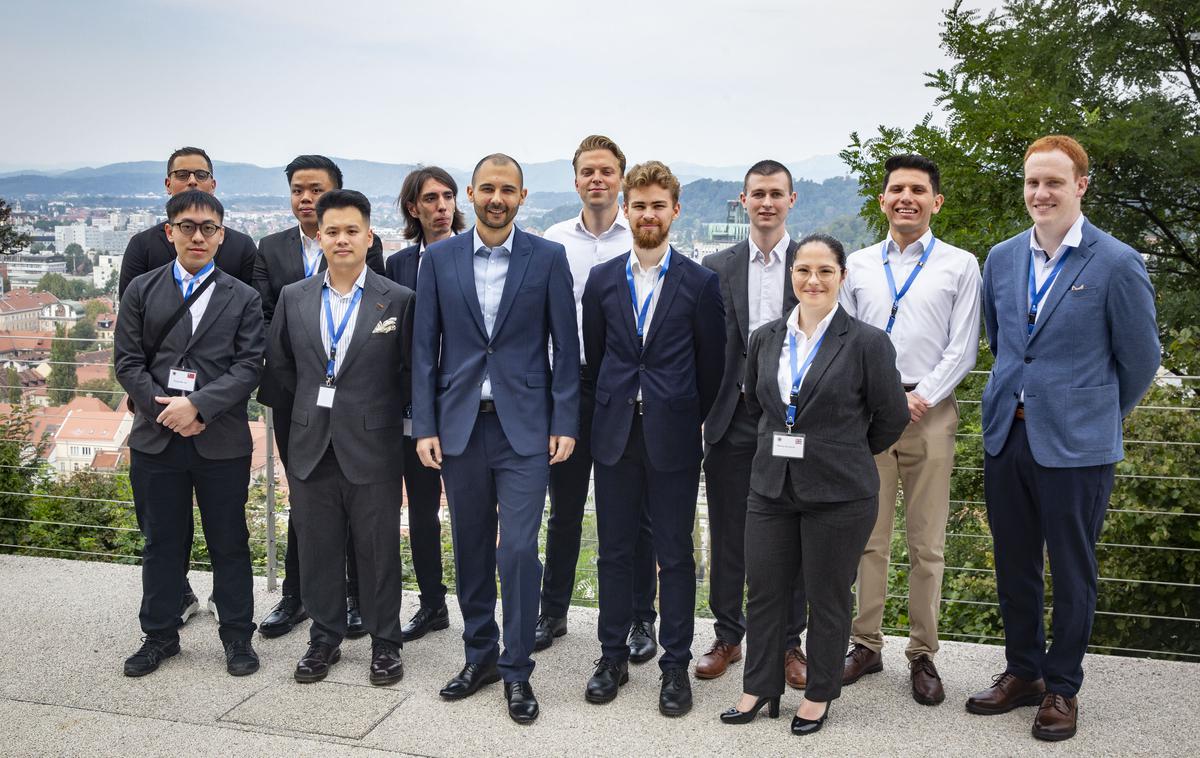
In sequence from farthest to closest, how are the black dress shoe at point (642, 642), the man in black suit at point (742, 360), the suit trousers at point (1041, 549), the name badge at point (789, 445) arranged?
the black dress shoe at point (642, 642)
the man in black suit at point (742, 360)
the suit trousers at point (1041, 549)
the name badge at point (789, 445)

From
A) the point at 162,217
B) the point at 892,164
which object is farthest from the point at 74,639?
the point at 892,164

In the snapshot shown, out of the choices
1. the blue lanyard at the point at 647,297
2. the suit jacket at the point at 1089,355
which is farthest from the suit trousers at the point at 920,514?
the blue lanyard at the point at 647,297

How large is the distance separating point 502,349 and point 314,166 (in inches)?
58.5

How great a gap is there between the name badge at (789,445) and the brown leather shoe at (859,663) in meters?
1.13

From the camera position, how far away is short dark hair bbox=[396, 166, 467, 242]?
14.1 ft

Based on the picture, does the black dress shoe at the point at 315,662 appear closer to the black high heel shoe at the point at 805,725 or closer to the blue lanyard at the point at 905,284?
the black high heel shoe at the point at 805,725

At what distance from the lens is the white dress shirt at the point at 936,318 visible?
3482 millimetres

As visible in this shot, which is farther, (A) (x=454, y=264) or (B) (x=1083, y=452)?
(A) (x=454, y=264)

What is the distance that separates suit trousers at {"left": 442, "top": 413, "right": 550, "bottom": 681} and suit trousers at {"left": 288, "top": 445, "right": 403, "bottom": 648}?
332 mm

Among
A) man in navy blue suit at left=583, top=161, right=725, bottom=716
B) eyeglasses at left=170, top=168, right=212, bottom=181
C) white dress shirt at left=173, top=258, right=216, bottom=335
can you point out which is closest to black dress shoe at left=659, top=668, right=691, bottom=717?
man in navy blue suit at left=583, top=161, right=725, bottom=716

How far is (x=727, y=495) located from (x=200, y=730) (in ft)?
6.97

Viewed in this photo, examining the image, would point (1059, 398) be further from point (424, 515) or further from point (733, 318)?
point (424, 515)

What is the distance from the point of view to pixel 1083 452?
10.5ft

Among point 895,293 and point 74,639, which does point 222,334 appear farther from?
point 895,293
